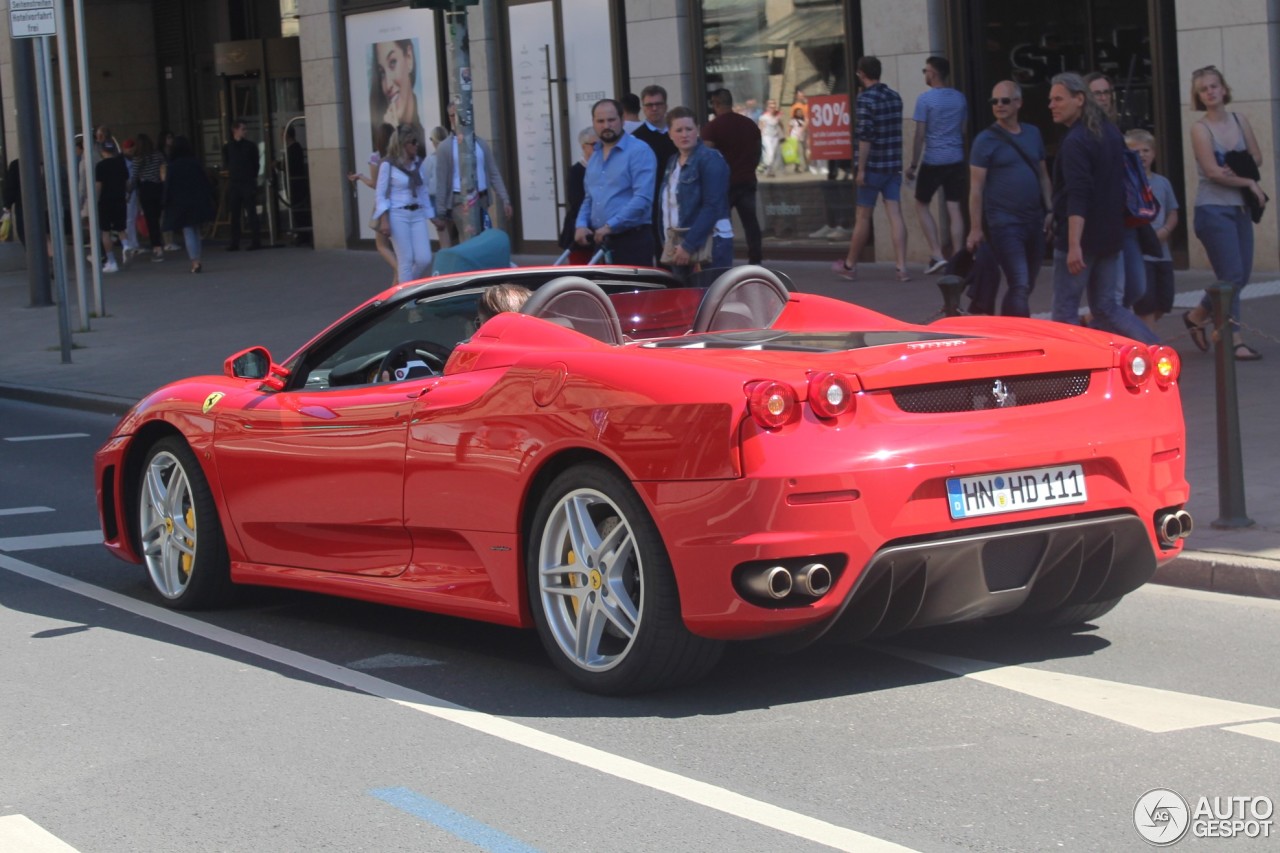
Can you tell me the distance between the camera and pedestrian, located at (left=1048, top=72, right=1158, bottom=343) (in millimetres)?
10344

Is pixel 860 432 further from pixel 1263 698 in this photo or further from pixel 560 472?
pixel 1263 698

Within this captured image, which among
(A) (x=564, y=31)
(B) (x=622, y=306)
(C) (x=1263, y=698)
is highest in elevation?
(A) (x=564, y=31)

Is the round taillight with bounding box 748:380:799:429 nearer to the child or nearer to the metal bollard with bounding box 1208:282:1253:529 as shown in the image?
the metal bollard with bounding box 1208:282:1253:529

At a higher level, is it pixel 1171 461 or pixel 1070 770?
pixel 1171 461

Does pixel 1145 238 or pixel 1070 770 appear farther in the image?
pixel 1145 238

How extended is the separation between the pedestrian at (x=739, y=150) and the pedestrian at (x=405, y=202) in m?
2.57

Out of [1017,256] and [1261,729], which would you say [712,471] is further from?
[1017,256]

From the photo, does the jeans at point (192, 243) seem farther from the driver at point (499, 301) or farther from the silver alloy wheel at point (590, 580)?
the silver alloy wheel at point (590, 580)

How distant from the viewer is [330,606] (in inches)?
298

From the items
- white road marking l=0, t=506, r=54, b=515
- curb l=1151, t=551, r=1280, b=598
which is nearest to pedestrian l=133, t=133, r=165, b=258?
white road marking l=0, t=506, r=54, b=515

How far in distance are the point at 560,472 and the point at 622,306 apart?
41.7 inches

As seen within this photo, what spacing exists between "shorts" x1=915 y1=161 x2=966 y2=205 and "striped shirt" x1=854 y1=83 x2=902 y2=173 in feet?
0.89

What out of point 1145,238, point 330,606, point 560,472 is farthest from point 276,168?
point 560,472

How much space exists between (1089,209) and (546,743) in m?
6.14
